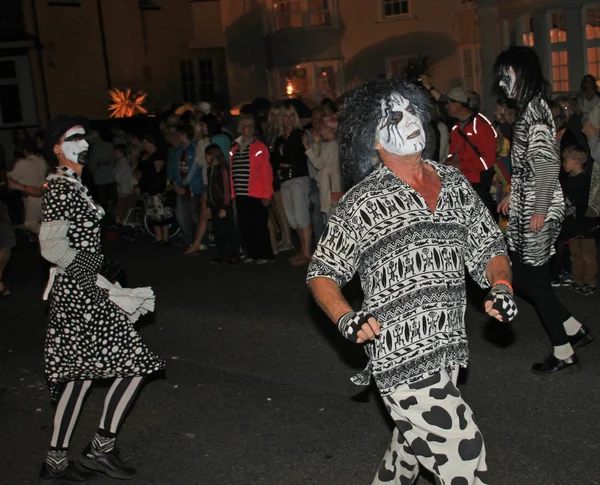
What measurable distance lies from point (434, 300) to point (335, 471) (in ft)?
6.31

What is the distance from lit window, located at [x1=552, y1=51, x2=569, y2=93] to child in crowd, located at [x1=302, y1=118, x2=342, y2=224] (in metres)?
13.3

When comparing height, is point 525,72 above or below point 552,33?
below

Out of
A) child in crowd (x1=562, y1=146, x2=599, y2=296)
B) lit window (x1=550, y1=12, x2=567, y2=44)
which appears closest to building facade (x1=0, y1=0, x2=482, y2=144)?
lit window (x1=550, y1=12, x2=567, y2=44)

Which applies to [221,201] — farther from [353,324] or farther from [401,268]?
[353,324]

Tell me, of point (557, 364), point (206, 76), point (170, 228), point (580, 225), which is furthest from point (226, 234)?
point (206, 76)

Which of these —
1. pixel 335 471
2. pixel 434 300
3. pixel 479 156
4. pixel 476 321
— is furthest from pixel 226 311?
pixel 434 300

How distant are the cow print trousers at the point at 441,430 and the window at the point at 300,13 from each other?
25.8 metres

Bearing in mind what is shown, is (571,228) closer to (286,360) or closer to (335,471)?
(286,360)

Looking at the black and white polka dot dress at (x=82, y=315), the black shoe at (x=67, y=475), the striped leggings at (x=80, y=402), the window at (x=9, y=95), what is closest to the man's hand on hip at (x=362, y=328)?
the black and white polka dot dress at (x=82, y=315)

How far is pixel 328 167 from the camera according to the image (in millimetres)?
10891

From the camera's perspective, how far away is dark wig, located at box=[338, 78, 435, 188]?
3.71 meters

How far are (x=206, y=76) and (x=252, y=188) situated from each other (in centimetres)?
2253

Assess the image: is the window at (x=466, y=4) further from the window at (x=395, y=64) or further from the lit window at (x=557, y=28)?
the lit window at (x=557, y=28)

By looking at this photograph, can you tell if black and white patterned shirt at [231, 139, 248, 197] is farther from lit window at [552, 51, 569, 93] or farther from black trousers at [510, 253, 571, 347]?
lit window at [552, 51, 569, 93]
